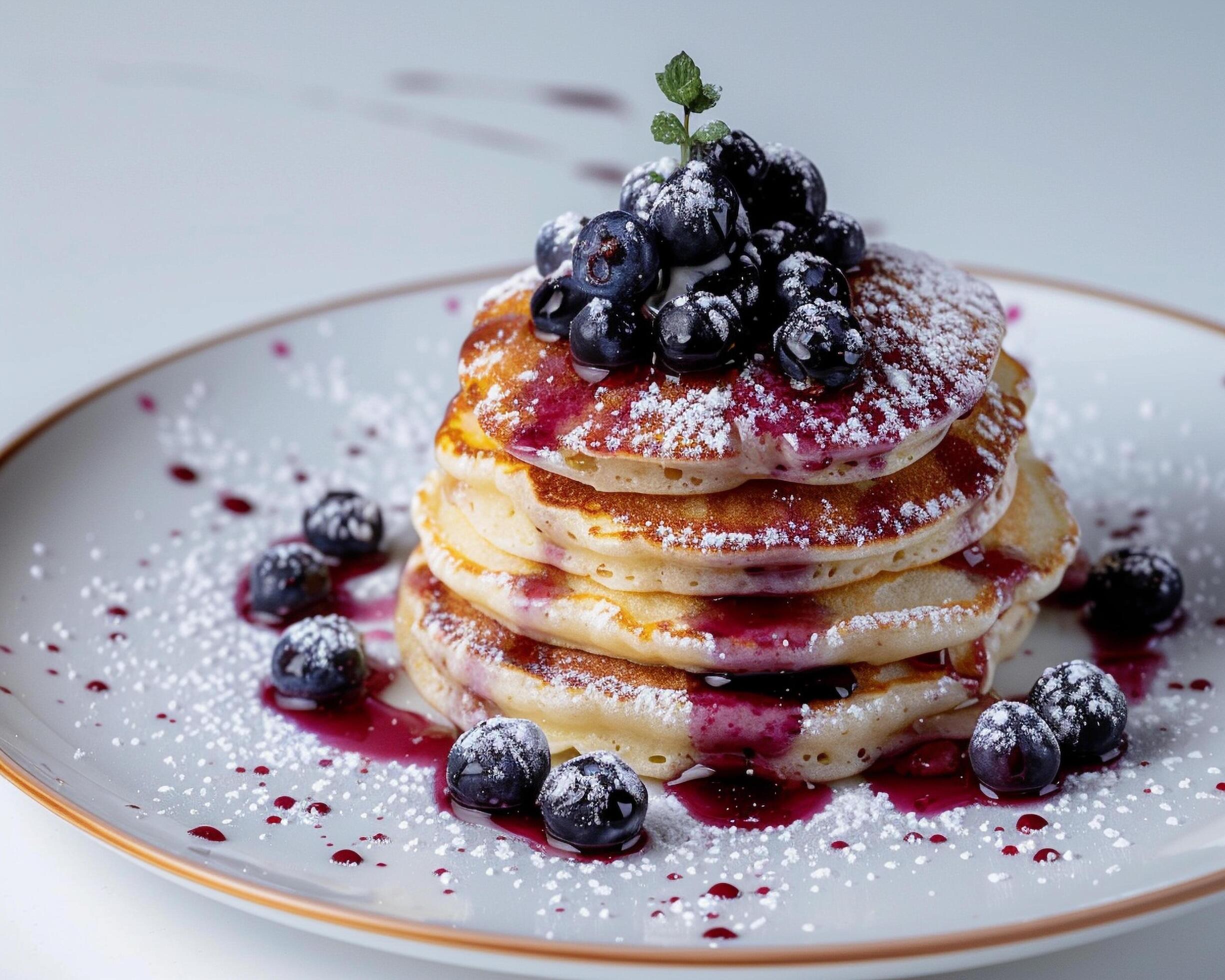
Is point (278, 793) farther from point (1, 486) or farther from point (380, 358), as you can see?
point (380, 358)

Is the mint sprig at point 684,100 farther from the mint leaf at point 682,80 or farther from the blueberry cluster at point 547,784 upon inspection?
the blueberry cluster at point 547,784

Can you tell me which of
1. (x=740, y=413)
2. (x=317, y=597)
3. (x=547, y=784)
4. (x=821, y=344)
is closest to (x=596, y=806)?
(x=547, y=784)

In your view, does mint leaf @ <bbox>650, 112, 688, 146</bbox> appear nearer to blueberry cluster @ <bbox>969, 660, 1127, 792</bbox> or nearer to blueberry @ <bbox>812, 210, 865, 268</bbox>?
blueberry @ <bbox>812, 210, 865, 268</bbox>

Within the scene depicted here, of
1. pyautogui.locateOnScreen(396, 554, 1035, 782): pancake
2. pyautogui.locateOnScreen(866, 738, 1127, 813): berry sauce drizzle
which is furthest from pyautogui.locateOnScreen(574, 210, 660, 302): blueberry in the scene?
pyautogui.locateOnScreen(866, 738, 1127, 813): berry sauce drizzle

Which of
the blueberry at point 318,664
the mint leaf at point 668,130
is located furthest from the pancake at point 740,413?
the blueberry at point 318,664

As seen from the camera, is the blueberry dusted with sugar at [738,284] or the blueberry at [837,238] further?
the blueberry at [837,238]

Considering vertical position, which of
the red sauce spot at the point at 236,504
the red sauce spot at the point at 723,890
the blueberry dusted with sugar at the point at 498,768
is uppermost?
the red sauce spot at the point at 236,504

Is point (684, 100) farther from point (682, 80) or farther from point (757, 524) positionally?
point (757, 524)
